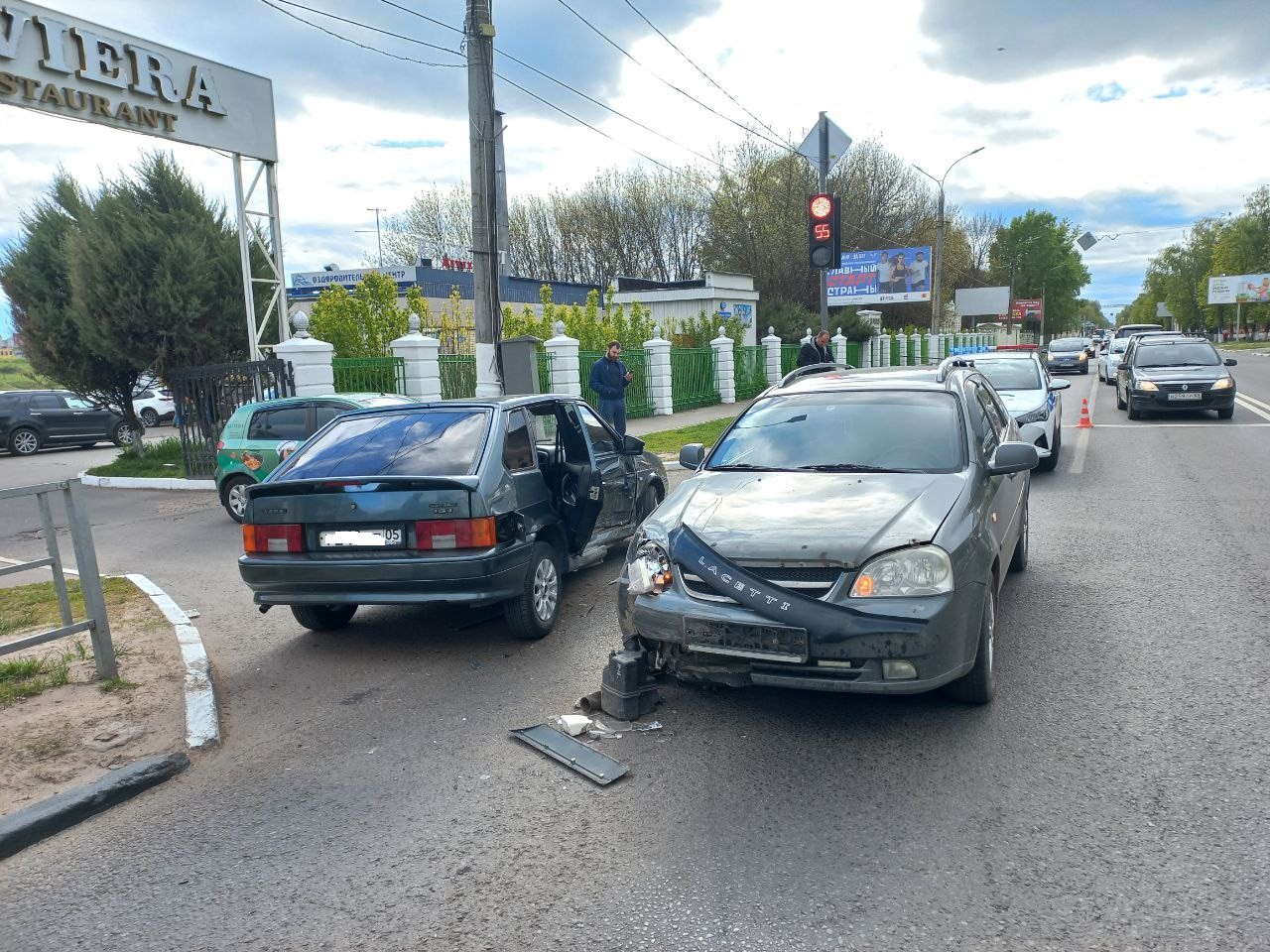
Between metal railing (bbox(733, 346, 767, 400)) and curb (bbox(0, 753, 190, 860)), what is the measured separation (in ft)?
79.4

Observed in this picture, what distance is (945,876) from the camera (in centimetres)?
302

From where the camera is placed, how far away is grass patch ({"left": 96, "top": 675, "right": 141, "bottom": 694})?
16.4 feet

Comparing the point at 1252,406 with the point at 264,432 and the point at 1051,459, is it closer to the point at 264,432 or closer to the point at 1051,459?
the point at 1051,459

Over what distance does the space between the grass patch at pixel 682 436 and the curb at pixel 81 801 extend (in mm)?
12279

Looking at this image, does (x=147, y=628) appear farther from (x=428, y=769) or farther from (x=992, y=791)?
(x=992, y=791)

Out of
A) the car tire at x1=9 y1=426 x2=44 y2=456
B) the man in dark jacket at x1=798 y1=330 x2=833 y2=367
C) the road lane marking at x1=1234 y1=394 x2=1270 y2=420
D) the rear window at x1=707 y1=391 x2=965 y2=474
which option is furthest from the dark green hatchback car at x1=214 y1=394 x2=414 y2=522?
the road lane marking at x1=1234 y1=394 x2=1270 y2=420

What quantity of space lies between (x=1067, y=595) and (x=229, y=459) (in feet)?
30.4

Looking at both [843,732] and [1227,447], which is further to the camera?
[1227,447]

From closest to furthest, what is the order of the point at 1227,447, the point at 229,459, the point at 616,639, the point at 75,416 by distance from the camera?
the point at 616,639 → the point at 229,459 → the point at 1227,447 → the point at 75,416

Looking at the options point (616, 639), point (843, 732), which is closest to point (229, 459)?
point (616, 639)

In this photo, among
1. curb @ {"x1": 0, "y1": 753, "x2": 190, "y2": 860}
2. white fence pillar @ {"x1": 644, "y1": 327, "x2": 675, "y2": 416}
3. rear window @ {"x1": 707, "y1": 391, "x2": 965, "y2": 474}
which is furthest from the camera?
white fence pillar @ {"x1": 644, "y1": 327, "x2": 675, "y2": 416}

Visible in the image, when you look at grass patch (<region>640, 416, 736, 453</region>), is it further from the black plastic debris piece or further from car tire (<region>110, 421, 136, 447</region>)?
car tire (<region>110, 421, 136, 447</region>)

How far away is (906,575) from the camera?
3924mm

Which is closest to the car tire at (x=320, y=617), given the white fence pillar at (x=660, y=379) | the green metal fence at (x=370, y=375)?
the green metal fence at (x=370, y=375)
